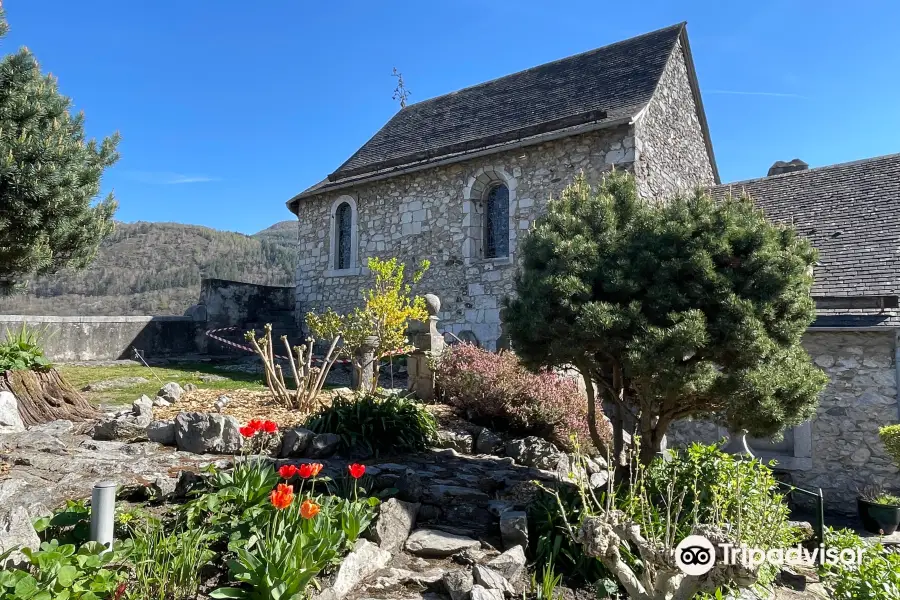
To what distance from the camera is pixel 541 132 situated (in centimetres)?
1143

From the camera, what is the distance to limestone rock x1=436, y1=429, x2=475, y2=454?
623 centimetres

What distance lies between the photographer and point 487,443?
6375mm

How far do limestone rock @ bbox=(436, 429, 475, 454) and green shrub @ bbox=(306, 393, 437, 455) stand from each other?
0.11m

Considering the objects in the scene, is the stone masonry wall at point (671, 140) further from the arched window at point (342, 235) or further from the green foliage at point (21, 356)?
the green foliage at point (21, 356)

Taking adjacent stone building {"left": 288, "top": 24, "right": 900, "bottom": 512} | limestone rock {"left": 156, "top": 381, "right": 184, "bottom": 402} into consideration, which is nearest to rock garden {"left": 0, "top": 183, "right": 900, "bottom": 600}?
limestone rock {"left": 156, "top": 381, "right": 184, "bottom": 402}

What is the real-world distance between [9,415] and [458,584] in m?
5.03

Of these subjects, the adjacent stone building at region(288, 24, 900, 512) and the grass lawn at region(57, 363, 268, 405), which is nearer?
the grass lawn at region(57, 363, 268, 405)

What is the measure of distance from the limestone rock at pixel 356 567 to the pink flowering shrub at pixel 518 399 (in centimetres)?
341

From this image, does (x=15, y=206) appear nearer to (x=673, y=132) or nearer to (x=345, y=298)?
(x=345, y=298)

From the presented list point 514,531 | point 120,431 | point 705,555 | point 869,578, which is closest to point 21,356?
point 120,431

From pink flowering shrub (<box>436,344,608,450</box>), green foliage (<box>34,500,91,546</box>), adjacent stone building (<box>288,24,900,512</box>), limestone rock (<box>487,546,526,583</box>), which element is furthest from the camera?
adjacent stone building (<box>288,24,900,512</box>)

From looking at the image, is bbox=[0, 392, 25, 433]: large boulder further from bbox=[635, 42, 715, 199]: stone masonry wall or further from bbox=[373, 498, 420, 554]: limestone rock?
bbox=[635, 42, 715, 199]: stone masonry wall

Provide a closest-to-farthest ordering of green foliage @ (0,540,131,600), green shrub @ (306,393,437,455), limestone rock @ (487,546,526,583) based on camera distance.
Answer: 1. green foliage @ (0,540,131,600)
2. limestone rock @ (487,546,526,583)
3. green shrub @ (306,393,437,455)

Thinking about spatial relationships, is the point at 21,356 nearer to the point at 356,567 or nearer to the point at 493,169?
the point at 356,567
